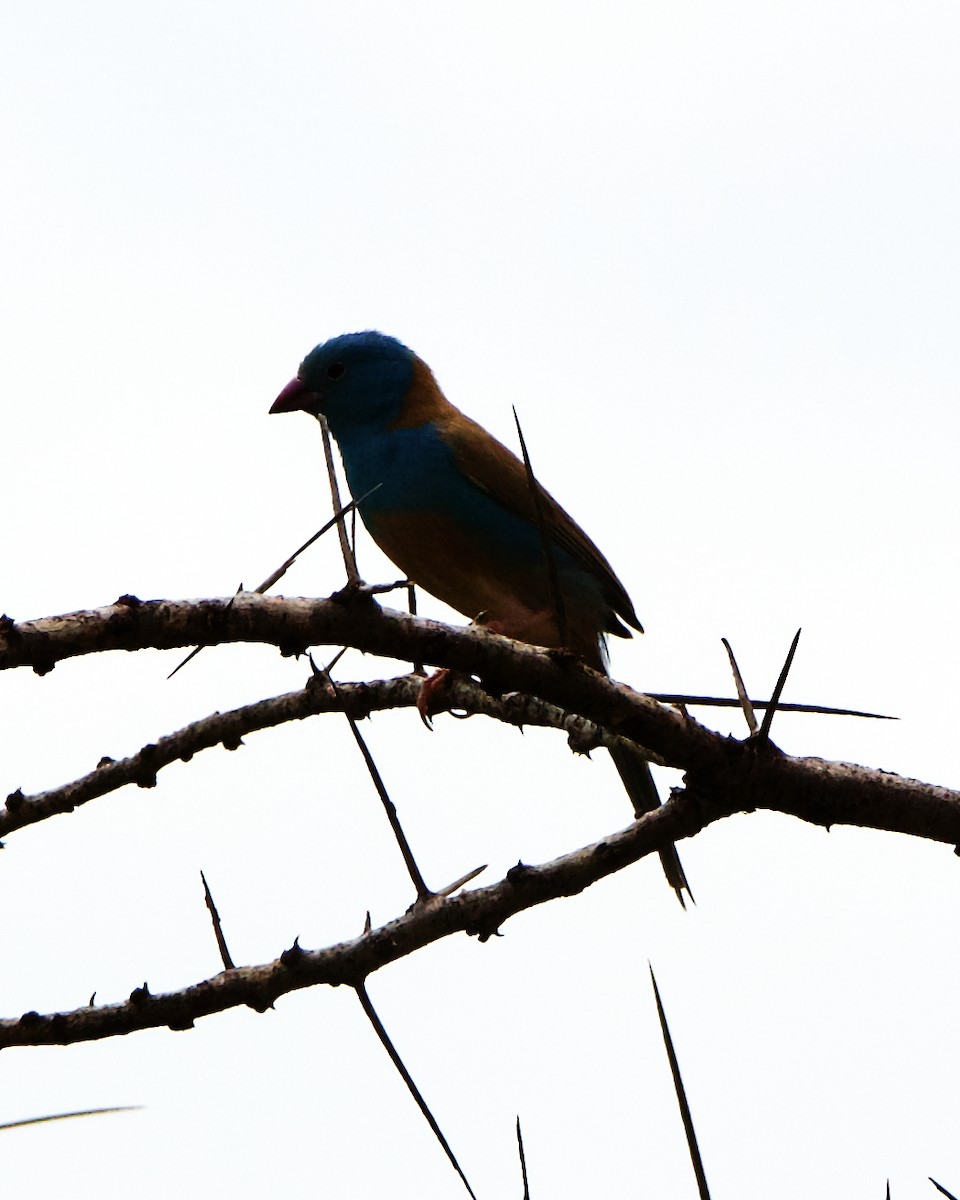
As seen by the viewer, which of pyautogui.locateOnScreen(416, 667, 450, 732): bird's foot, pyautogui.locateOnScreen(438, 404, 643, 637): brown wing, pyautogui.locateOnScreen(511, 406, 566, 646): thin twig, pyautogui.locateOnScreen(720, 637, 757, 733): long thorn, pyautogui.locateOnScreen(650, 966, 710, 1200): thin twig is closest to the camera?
pyautogui.locateOnScreen(650, 966, 710, 1200): thin twig

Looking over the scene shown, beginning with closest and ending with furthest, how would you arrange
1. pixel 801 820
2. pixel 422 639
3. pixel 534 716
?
pixel 422 639
pixel 801 820
pixel 534 716

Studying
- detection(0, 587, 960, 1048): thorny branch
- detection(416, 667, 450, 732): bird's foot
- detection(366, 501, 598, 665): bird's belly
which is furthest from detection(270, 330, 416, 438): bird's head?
detection(0, 587, 960, 1048): thorny branch

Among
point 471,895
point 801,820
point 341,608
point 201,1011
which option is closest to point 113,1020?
point 201,1011

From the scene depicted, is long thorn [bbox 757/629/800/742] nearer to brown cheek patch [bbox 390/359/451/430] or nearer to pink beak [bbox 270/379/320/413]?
brown cheek patch [bbox 390/359/451/430]

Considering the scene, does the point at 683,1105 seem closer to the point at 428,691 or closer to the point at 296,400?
the point at 428,691

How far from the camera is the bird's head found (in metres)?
6.65

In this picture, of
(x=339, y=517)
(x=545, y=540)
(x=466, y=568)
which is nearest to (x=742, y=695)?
(x=545, y=540)

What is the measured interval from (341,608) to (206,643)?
217 millimetres

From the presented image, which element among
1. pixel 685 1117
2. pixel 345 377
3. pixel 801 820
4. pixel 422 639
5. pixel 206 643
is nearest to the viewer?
pixel 685 1117

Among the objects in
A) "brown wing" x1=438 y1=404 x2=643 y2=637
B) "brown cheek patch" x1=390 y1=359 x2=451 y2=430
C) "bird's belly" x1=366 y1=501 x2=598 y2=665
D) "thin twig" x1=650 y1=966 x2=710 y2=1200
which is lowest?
"thin twig" x1=650 y1=966 x2=710 y2=1200

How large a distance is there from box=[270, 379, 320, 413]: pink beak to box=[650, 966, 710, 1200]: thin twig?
528cm

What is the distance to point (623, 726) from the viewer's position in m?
2.70

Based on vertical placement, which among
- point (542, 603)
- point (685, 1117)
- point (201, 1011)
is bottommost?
point (685, 1117)

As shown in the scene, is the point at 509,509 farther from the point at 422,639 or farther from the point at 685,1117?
the point at 685,1117
